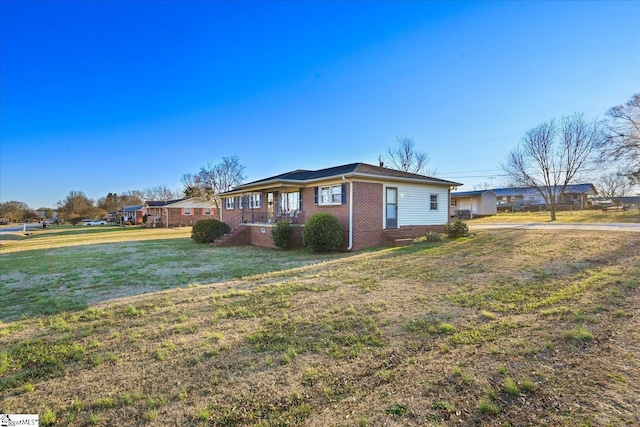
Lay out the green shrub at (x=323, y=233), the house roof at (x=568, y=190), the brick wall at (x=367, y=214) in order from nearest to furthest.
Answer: the green shrub at (x=323, y=233)
the brick wall at (x=367, y=214)
the house roof at (x=568, y=190)

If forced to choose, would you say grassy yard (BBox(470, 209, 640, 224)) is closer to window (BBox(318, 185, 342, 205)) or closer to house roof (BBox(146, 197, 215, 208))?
window (BBox(318, 185, 342, 205))

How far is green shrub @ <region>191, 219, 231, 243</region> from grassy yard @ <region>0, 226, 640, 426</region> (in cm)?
1108

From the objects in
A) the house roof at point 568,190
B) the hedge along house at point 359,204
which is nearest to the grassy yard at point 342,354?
the hedge along house at point 359,204

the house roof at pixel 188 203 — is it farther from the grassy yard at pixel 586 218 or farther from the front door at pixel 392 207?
the front door at pixel 392 207

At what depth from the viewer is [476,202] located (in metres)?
38.7

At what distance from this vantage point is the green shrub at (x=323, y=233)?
42.2ft

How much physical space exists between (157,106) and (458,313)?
810 inches

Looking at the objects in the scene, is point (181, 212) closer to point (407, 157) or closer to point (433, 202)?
point (407, 157)

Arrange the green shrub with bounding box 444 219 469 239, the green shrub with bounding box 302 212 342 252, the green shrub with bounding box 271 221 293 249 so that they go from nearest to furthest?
the green shrub with bounding box 302 212 342 252, the green shrub with bounding box 271 221 293 249, the green shrub with bounding box 444 219 469 239

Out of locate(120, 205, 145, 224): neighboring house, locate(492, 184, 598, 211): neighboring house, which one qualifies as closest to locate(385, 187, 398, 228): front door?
locate(492, 184, 598, 211): neighboring house

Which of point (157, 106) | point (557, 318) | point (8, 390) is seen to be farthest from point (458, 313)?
point (157, 106)

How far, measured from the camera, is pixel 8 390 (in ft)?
10.4

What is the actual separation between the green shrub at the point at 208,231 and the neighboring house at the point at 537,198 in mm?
42583

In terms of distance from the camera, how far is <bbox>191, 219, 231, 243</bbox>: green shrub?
18.8 meters
